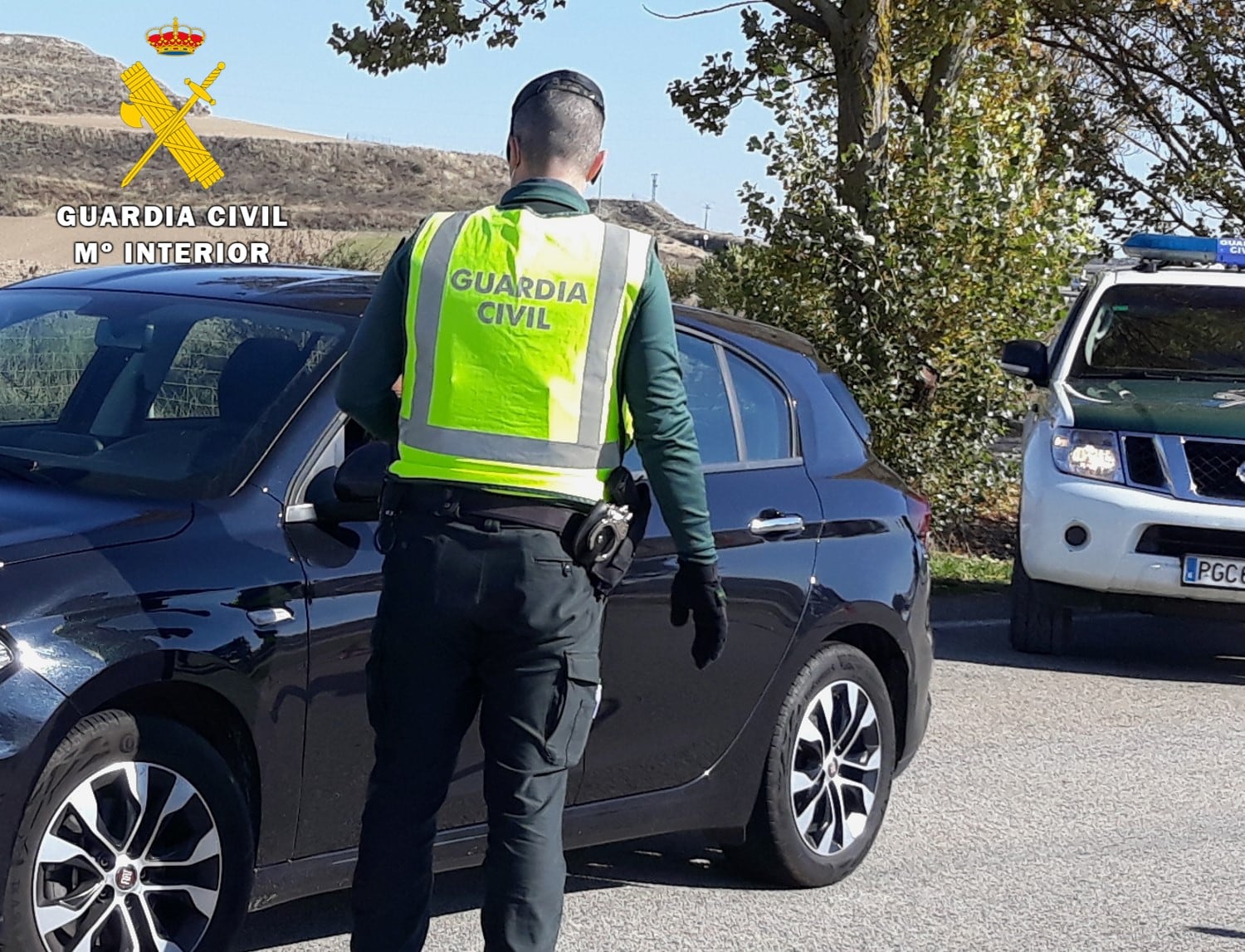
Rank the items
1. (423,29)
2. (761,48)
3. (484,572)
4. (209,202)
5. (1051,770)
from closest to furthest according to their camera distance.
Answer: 1. (484,572)
2. (1051,770)
3. (423,29)
4. (761,48)
5. (209,202)

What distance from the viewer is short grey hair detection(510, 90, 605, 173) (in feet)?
11.8

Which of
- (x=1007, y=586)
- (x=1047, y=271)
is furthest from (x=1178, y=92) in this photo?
(x=1007, y=586)

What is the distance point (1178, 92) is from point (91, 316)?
16.2 m

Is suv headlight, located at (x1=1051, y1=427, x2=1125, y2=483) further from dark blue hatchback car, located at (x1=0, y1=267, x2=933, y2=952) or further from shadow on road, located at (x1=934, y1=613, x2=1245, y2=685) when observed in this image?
dark blue hatchback car, located at (x1=0, y1=267, x2=933, y2=952)

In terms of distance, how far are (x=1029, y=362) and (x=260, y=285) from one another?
18.6 ft

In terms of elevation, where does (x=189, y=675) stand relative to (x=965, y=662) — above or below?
above

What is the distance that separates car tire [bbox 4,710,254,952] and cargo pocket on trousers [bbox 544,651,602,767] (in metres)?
0.78

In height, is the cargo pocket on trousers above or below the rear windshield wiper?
below

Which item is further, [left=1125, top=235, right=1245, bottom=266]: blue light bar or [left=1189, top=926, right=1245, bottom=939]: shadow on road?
[left=1125, top=235, right=1245, bottom=266]: blue light bar

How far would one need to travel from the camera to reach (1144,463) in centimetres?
→ 895

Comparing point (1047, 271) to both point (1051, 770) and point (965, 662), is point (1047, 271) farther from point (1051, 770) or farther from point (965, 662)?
point (1051, 770)

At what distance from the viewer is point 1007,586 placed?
11773 millimetres

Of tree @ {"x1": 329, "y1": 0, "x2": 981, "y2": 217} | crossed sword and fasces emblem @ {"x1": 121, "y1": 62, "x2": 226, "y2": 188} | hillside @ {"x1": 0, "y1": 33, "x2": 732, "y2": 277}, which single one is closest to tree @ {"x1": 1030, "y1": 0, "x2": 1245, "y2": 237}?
tree @ {"x1": 329, "y1": 0, "x2": 981, "y2": 217}

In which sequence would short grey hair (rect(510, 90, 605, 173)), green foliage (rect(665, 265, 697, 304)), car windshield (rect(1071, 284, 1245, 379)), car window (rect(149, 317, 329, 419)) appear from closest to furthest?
short grey hair (rect(510, 90, 605, 173))
car window (rect(149, 317, 329, 419))
car windshield (rect(1071, 284, 1245, 379))
green foliage (rect(665, 265, 697, 304))
